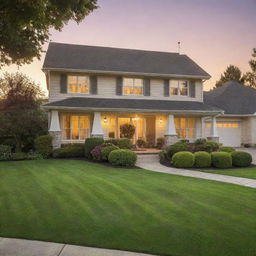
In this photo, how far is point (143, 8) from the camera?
55.4 feet

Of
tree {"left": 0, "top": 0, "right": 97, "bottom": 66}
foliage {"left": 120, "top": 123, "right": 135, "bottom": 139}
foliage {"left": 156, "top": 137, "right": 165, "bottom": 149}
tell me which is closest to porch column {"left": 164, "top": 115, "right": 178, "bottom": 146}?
foliage {"left": 156, "top": 137, "right": 165, "bottom": 149}

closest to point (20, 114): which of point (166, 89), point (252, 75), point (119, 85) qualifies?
point (119, 85)

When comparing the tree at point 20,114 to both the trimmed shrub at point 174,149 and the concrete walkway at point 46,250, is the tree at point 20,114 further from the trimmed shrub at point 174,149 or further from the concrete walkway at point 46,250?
the concrete walkway at point 46,250

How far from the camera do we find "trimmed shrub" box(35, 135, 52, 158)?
49.0 ft

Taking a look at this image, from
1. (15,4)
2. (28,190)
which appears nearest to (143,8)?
(15,4)

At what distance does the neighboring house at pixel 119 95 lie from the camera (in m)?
16.5

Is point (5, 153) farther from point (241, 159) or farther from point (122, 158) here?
point (241, 159)

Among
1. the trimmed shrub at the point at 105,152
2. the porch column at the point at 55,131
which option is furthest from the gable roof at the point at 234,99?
the porch column at the point at 55,131

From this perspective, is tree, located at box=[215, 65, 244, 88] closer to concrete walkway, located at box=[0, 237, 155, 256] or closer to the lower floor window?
the lower floor window

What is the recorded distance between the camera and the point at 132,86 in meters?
18.5

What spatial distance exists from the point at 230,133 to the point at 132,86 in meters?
10.5

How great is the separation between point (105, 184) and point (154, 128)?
465 inches

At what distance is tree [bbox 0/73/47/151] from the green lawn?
8.01 m

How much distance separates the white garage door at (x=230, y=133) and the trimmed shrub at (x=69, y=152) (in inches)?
519
